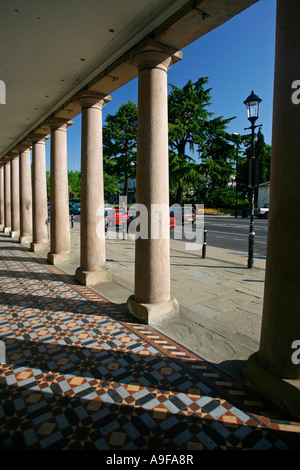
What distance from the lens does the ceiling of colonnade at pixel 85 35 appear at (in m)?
3.58

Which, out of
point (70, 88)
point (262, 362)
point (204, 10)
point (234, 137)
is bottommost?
point (262, 362)

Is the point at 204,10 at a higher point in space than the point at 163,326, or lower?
higher

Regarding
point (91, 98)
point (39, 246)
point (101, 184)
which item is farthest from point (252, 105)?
point (39, 246)

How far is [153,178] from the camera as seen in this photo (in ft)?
14.5

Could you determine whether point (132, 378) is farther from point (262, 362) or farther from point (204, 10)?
point (204, 10)

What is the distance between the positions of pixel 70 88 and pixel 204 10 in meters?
4.18

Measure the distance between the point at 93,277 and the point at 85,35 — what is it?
4.76m

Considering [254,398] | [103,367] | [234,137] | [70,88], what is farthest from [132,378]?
[234,137]

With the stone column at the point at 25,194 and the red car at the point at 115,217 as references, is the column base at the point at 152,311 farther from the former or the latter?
the red car at the point at 115,217

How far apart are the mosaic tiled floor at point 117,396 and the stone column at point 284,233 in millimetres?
365

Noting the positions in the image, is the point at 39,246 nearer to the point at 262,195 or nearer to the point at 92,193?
the point at 92,193

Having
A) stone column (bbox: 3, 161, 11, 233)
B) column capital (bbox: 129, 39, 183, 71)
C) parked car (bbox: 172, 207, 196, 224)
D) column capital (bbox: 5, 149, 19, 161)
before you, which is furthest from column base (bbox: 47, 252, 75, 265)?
parked car (bbox: 172, 207, 196, 224)
